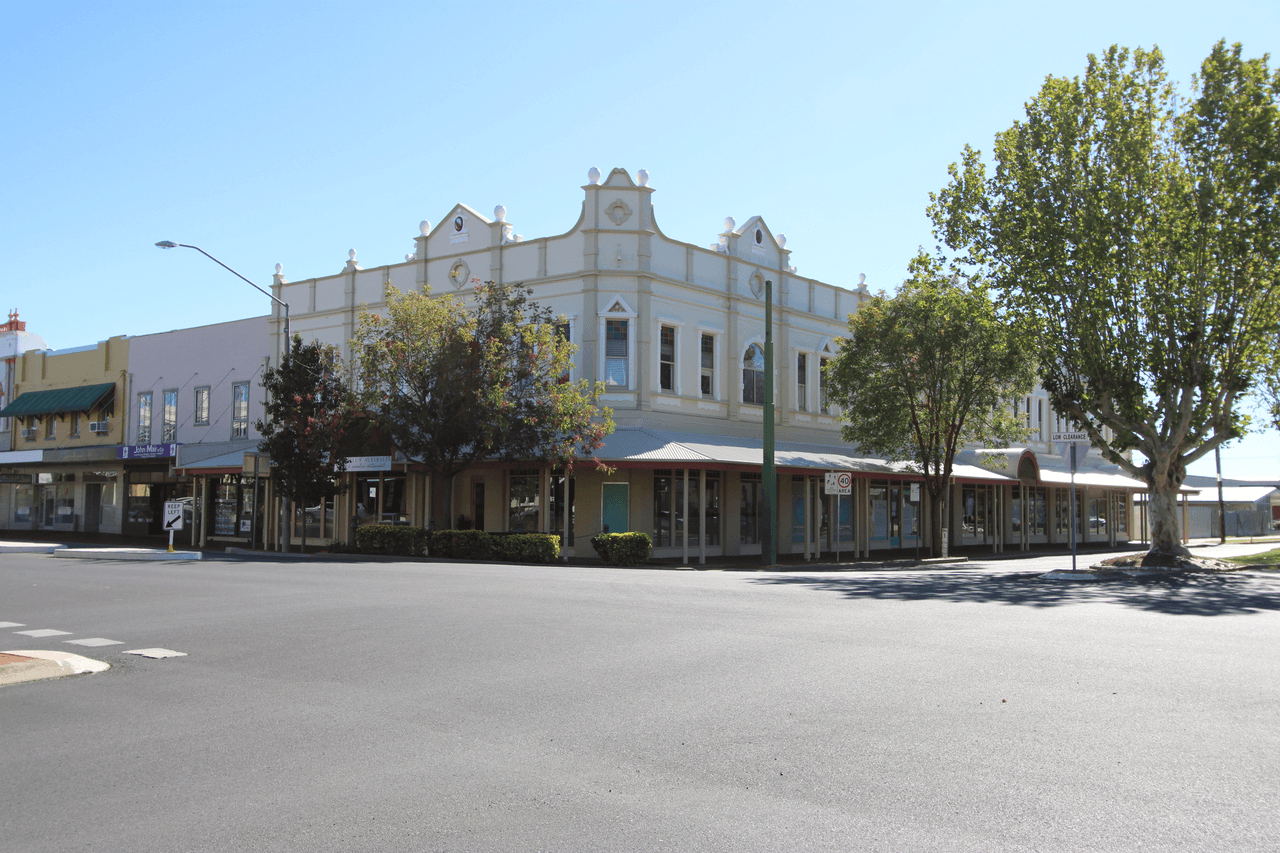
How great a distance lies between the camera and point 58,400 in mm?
45656

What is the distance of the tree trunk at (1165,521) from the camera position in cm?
2586

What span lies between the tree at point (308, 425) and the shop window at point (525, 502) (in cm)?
516

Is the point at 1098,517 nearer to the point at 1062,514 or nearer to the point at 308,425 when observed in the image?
the point at 1062,514

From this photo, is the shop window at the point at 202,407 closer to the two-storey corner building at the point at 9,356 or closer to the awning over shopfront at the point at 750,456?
the two-storey corner building at the point at 9,356

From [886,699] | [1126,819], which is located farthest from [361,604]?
[1126,819]

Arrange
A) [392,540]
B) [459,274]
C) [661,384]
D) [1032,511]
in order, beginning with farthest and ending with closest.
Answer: [1032,511] < [459,274] < [661,384] < [392,540]

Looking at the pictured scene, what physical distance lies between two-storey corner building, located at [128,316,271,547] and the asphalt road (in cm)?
2619

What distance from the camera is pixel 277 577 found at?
62.2 feet

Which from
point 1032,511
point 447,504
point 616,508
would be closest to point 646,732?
point 616,508

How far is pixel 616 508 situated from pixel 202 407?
21432mm

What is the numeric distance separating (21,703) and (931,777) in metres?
6.75

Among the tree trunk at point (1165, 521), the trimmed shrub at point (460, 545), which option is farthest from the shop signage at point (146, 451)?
the tree trunk at point (1165, 521)

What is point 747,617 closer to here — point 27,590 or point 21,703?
point 21,703

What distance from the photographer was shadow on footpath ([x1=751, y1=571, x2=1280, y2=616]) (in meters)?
15.1
